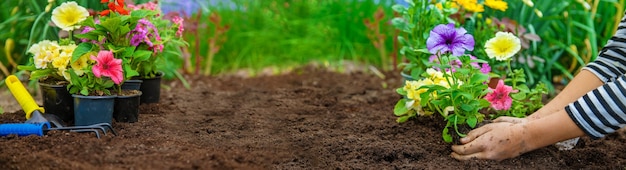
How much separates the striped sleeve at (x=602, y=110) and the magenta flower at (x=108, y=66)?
124cm

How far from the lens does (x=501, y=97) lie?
241cm

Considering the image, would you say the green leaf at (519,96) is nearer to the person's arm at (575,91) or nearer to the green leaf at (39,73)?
the person's arm at (575,91)

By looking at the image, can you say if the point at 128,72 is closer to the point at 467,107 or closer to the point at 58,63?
the point at 58,63

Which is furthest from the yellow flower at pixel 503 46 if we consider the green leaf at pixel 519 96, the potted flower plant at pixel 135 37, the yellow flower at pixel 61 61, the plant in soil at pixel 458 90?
the yellow flower at pixel 61 61

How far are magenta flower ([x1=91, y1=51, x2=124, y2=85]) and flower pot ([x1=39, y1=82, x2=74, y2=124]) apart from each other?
197 mm

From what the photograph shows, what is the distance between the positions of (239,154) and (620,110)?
38.6 inches

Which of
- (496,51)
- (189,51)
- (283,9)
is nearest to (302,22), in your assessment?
(283,9)

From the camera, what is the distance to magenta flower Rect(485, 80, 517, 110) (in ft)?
7.86

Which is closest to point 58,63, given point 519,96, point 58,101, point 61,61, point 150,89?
point 61,61

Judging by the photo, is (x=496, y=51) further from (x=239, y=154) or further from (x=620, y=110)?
(x=239, y=154)

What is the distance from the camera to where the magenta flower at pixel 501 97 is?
2395mm

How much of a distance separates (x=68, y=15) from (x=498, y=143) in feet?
4.31

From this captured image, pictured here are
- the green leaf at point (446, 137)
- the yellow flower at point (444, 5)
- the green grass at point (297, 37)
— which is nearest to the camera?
the green leaf at point (446, 137)

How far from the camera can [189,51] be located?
170 inches
